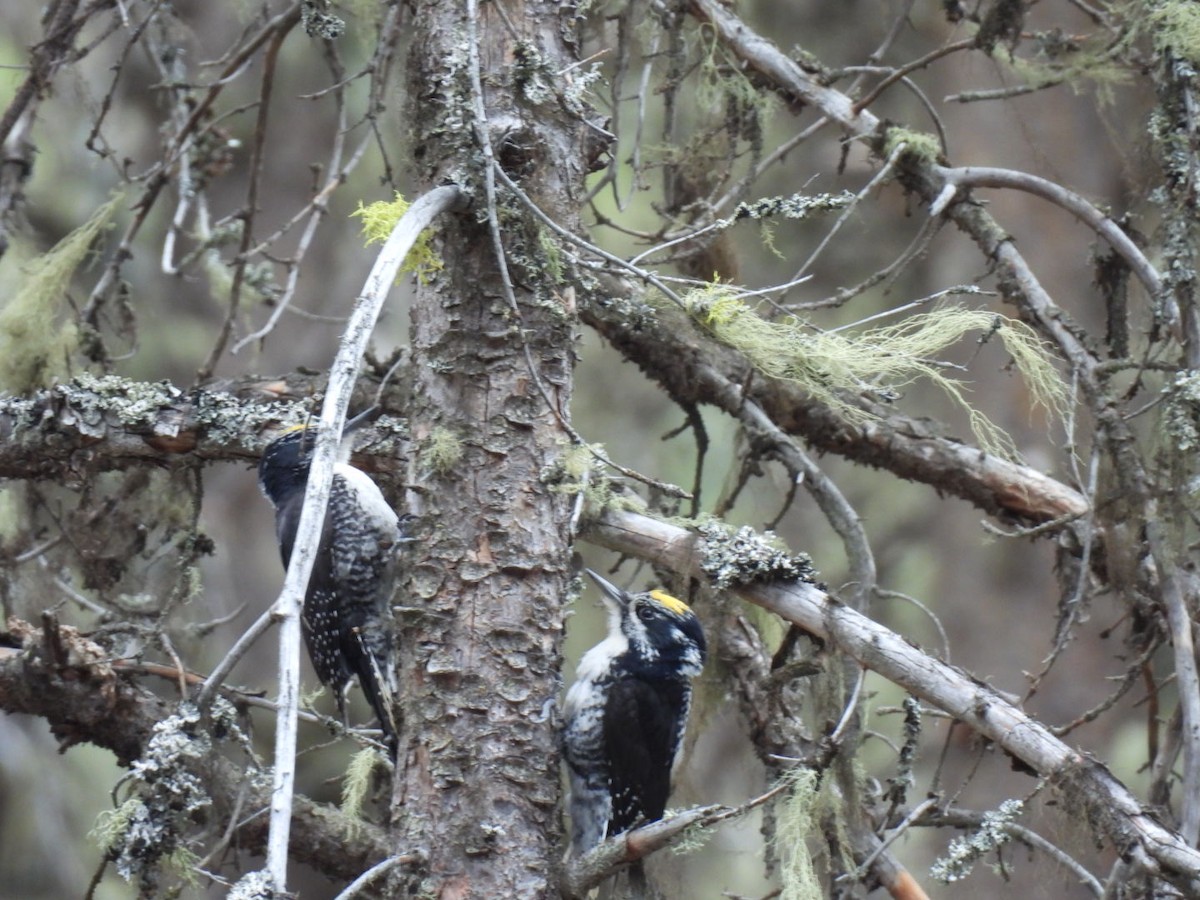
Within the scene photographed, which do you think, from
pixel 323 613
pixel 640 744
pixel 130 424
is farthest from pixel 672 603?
pixel 130 424

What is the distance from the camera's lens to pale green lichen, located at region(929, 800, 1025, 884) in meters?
2.49

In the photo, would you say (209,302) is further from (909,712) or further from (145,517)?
(909,712)

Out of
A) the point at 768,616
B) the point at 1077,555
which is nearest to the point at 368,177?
the point at 768,616

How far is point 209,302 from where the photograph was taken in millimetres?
8672

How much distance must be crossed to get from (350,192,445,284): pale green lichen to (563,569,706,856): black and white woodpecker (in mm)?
1379

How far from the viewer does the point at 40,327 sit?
3.79 m

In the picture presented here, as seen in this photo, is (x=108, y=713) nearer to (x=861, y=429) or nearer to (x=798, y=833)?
(x=798, y=833)

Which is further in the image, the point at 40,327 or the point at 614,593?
the point at 614,593

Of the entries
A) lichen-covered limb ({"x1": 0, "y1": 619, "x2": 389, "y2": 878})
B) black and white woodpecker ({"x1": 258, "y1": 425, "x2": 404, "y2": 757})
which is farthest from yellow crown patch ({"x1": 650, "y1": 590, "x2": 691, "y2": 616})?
lichen-covered limb ({"x1": 0, "y1": 619, "x2": 389, "y2": 878})

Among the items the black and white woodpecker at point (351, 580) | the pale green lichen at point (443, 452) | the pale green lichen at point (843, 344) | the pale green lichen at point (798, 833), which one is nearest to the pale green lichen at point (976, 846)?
the pale green lichen at point (798, 833)

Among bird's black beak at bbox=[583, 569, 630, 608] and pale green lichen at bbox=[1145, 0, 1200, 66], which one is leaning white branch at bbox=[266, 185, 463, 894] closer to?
bird's black beak at bbox=[583, 569, 630, 608]

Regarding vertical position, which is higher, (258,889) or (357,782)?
(357,782)

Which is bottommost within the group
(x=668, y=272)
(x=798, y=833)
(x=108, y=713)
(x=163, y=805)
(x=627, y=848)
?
(x=163, y=805)

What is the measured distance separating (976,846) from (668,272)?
158 inches
